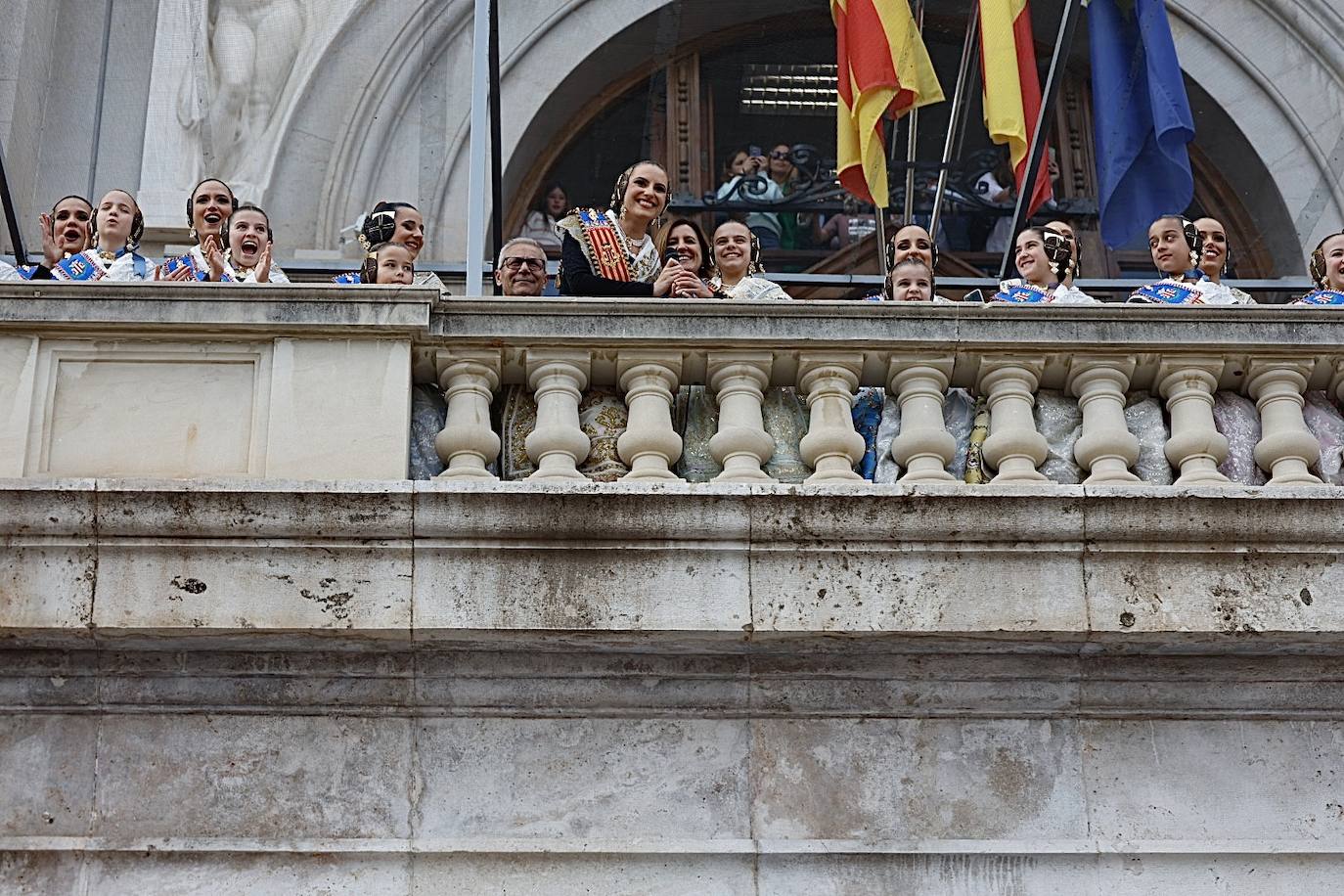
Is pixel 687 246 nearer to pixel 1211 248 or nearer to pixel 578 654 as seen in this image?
pixel 578 654

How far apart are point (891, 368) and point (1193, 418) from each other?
1.12 m

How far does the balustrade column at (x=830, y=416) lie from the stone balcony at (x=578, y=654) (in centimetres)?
3

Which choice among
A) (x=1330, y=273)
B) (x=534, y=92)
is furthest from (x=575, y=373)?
(x=534, y=92)

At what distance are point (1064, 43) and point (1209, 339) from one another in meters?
4.08

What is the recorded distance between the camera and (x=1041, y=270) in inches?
367

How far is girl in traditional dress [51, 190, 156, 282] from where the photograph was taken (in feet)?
30.0

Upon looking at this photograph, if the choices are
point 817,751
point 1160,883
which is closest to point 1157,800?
point 1160,883

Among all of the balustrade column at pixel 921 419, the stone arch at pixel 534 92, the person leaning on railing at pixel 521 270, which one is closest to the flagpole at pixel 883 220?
the person leaning on railing at pixel 521 270

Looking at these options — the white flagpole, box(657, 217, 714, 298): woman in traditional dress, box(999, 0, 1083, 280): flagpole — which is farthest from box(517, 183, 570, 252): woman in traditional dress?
box(657, 217, 714, 298): woman in traditional dress

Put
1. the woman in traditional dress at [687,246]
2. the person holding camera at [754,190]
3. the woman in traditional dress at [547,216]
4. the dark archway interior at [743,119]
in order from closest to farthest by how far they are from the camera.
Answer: the woman in traditional dress at [687,246] < the dark archway interior at [743,119] < the woman in traditional dress at [547,216] < the person holding camera at [754,190]

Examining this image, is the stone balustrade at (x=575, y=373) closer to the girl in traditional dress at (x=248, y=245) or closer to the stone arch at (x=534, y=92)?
the girl in traditional dress at (x=248, y=245)

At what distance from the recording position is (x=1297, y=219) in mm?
14062

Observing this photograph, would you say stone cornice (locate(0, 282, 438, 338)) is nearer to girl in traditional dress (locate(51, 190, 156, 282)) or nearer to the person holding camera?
girl in traditional dress (locate(51, 190, 156, 282))

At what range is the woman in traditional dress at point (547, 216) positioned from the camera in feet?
47.9
